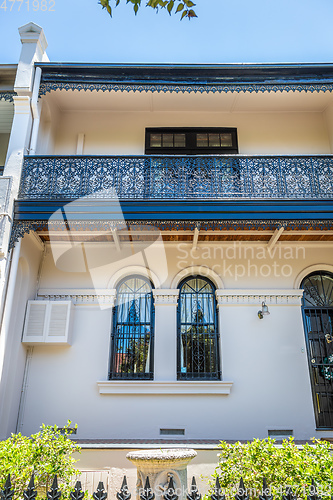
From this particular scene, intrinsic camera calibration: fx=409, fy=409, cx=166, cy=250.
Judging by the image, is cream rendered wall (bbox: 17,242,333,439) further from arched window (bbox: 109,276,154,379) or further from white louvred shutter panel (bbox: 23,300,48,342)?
white louvred shutter panel (bbox: 23,300,48,342)

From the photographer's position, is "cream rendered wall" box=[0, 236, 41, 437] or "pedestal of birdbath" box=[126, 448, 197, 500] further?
"cream rendered wall" box=[0, 236, 41, 437]

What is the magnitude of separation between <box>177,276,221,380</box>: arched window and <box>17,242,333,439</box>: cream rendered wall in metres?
0.26

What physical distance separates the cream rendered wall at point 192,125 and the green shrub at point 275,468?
25.2 ft

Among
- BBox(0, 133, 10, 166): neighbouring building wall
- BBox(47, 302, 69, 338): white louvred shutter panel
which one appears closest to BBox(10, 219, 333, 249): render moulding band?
BBox(47, 302, 69, 338): white louvred shutter panel

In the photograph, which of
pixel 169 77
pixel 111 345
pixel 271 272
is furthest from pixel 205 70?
pixel 111 345

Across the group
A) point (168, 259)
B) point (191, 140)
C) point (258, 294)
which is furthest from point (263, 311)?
point (191, 140)

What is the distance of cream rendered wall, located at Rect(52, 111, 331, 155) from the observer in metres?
10.3

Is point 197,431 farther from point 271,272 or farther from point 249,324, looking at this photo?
point 271,272

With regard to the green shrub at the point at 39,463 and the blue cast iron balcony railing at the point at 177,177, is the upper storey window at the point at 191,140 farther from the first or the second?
the green shrub at the point at 39,463

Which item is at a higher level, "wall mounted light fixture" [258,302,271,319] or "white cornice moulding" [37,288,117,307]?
"white cornice moulding" [37,288,117,307]

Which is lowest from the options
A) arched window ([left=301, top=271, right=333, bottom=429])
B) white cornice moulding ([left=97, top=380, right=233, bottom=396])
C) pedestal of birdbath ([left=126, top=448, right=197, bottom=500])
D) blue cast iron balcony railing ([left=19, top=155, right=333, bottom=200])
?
pedestal of birdbath ([left=126, top=448, right=197, bottom=500])

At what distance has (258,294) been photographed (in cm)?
933

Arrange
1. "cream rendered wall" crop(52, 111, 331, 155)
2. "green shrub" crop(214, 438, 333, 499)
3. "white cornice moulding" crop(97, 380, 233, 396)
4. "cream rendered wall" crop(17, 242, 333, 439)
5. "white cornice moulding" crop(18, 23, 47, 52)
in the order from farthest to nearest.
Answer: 1. "cream rendered wall" crop(52, 111, 331, 155)
2. "white cornice moulding" crop(18, 23, 47, 52)
3. "white cornice moulding" crop(97, 380, 233, 396)
4. "cream rendered wall" crop(17, 242, 333, 439)
5. "green shrub" crop(214, 438, 333, 499)

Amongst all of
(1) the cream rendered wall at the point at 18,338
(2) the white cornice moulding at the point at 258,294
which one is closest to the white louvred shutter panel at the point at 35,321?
(1) the cream rendered wall at the point at 18,338
